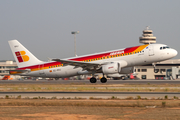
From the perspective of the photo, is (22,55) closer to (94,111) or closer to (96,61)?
(96,61)

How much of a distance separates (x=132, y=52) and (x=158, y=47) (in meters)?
4.12

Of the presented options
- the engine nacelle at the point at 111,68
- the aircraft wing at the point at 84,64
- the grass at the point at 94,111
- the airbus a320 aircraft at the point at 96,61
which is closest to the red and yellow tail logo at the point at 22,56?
the airbus a320 aircraft at the point at 96,61

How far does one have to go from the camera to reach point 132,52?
153 ft

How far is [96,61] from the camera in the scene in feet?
160

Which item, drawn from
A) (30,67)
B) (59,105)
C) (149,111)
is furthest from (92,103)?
(30,67)

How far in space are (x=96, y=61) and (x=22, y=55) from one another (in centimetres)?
1397

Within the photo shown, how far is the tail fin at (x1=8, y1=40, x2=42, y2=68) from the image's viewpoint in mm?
A: 52469

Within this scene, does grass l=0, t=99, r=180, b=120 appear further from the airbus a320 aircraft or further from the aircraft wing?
the aircraft wing

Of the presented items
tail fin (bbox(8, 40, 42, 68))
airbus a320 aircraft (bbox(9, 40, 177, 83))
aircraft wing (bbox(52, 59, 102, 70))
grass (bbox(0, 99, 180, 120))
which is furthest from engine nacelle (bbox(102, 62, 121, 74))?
grass (bbox(0, 99, 180, 120))

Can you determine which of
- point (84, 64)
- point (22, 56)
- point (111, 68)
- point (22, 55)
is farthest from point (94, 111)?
point (22, 55)

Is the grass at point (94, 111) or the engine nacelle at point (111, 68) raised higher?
the engine nacelle at point (111, 68)

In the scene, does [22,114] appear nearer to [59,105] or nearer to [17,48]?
[59,105]

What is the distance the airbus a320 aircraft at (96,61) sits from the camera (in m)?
45.9

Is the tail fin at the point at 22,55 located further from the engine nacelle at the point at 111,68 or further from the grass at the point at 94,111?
the grass at the point at 94,111
